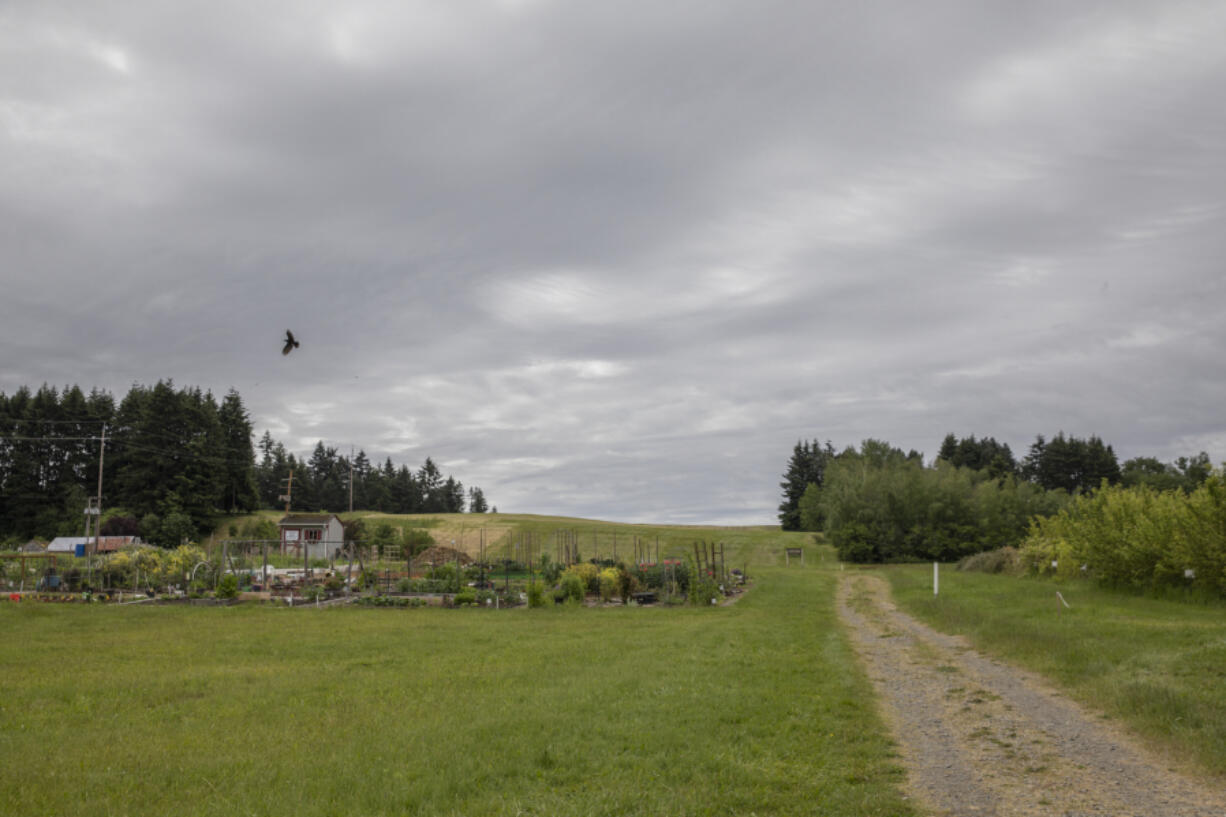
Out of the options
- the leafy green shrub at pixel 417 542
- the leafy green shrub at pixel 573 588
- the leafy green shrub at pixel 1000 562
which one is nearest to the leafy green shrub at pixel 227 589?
the leafy green shrub at pixel 573 588

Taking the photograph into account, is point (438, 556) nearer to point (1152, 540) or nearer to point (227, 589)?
point (227, 589)

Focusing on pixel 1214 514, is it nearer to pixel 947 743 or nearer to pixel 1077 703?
pixel 1077 703

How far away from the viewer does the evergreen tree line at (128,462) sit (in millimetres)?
77875

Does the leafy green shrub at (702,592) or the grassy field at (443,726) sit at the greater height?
the grassy field at (443,726)

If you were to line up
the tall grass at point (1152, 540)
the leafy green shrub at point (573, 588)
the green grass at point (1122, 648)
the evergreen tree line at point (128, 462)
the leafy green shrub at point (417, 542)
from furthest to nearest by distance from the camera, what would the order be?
1. the evergreen tree line at point (128, 462)
2. the leafy green shrub at point (417, 542)
3. the leafy green shrub at point (573, 588)
4. the tall grass at point (1152, 540)
5. the green grass at point (1122, 648)

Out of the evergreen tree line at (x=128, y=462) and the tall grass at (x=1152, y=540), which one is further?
the evergreen tree line at (x=128, y=462)

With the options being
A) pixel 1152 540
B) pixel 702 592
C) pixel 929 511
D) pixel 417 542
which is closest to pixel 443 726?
pixel 702 592

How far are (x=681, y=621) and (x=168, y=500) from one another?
7039cm

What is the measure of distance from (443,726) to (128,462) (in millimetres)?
90446

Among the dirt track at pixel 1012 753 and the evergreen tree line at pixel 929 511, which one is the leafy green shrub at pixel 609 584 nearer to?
the dirt track at pixel 1012 753

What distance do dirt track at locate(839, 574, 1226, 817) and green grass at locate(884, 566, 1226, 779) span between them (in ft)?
1.36

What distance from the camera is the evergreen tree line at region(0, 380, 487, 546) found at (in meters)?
77.9

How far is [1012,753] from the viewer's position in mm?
7930

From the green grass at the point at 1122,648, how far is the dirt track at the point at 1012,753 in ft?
1.36
